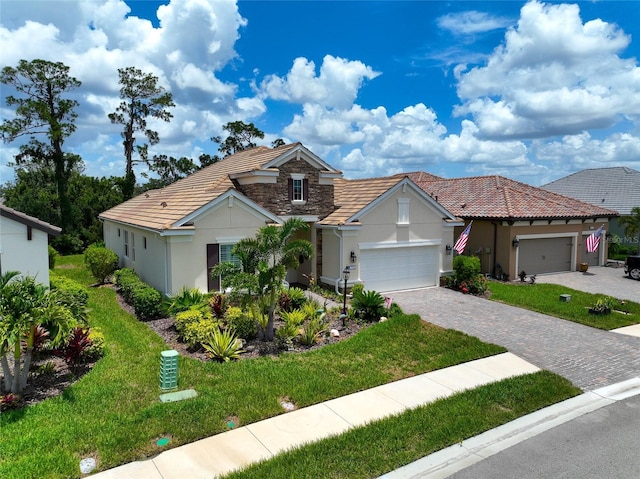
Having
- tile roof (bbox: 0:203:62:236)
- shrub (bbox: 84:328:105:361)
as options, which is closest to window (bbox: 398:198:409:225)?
shrub (bbox: 84:328:105:361)

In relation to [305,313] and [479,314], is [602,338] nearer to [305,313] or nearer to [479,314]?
[479,314]

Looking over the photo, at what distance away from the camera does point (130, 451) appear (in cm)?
687

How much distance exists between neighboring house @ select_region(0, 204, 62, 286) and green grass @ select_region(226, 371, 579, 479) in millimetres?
10488

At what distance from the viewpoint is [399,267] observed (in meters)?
19.8

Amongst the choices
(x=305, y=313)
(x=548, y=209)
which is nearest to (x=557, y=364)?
(x=305, y=313)

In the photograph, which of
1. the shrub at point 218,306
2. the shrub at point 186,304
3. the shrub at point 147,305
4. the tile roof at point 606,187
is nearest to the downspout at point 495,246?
the shrub at point 218,306

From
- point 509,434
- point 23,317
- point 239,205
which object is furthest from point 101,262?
point 509,434

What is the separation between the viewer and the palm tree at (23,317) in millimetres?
7863

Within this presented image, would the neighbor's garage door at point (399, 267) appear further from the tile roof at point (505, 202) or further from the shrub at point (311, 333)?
the shrub at point (311, 333)

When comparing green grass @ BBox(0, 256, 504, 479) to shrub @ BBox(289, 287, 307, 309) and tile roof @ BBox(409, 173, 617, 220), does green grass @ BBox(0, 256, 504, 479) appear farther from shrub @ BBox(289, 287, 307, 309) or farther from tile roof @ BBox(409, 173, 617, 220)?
tile roof @ BBox(409, 173, 617, 220)

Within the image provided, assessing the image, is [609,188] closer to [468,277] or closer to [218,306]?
[468,277]

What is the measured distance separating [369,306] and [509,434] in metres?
6.99

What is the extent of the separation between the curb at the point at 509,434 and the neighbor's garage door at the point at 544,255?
14.2m

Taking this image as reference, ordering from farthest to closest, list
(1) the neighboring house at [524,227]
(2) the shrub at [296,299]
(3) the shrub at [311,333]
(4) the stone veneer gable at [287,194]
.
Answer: (1) the neighboring house at [524,227]
(4) the stone veneer gable at [287,194]
(2) the shrub at [296,299]
(3) the shrub at [311,333]
